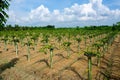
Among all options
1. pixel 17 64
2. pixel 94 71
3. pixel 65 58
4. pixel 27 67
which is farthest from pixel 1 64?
pixel 94 71

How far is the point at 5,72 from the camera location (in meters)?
17.8

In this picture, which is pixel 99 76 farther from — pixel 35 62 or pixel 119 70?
pixel 35 62

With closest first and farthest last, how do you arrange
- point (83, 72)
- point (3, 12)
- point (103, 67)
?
point (3, 12), point (83, 72), point (103, 67)

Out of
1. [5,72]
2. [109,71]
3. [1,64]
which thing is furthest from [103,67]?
[1,64]

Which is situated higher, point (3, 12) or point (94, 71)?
point (3, 12)

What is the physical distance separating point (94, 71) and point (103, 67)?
1636mm

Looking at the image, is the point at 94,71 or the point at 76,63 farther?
the point at 76,63

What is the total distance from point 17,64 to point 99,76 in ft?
27.9

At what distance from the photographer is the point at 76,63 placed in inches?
755

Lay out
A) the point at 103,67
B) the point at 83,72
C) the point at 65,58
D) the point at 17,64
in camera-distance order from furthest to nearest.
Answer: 1. the point at 65,58
2. the point at 17,64
3. the point at 103,67
4. the point at 83,72

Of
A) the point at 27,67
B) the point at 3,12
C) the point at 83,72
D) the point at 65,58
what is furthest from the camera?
the point at 65,58

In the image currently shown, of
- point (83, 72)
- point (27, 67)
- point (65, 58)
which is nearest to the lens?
point (83, 72)

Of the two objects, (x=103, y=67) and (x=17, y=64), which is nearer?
(x=103, y=67)

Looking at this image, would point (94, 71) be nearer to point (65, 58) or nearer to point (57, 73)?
point (57, 73)
